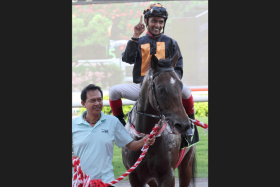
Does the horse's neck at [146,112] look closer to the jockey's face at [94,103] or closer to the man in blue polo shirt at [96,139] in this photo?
the man in blue polo shirt at [96,139]

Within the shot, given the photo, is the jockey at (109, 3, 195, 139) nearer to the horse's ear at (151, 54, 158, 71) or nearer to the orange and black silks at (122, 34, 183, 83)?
the orange and black silks at (122, 34, 183, 83)

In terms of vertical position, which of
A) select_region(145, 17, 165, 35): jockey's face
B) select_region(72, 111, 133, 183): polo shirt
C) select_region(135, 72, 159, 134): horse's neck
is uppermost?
select_region(145, 17, 165, 35): jockey's face

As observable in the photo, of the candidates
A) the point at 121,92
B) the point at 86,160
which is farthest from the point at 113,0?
the point at 86,160

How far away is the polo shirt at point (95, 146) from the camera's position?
7.73 ft

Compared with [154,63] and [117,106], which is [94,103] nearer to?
[154,63]

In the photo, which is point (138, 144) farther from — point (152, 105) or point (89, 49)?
point (89, 49)

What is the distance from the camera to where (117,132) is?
2561mm

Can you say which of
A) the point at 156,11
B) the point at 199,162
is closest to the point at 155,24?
the point at 156,11

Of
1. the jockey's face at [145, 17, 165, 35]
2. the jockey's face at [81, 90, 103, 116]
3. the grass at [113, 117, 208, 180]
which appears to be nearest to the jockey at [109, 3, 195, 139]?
A: the jockey's face at [145, 17, 165, 35]

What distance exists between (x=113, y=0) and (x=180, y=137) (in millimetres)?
4915

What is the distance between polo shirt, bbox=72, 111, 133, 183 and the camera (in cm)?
236

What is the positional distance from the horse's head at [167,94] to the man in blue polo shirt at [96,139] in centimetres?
30

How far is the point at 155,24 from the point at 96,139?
1407mm

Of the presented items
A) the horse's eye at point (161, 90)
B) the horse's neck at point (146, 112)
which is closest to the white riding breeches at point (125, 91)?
the horse's neck at point (146, 112)
